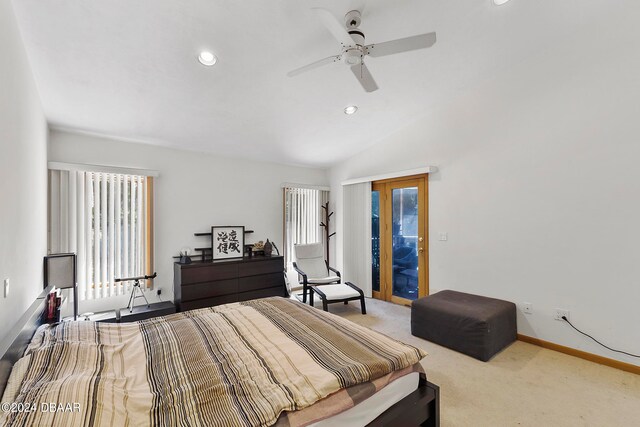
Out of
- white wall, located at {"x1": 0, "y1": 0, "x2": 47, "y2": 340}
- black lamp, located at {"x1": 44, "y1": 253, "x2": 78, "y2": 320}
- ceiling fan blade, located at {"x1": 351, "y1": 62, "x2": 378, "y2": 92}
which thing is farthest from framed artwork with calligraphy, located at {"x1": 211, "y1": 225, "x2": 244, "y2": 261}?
ceiling fan blade, located at {"x1": 351, "y1": 62, "x2": 378, "y2": 92}

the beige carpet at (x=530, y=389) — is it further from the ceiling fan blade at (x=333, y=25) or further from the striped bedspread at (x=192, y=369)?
the ceiling fan blade at (x=333, y=25)

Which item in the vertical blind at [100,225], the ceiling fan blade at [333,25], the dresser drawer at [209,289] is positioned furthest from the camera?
the dresser drawer at [209,289]

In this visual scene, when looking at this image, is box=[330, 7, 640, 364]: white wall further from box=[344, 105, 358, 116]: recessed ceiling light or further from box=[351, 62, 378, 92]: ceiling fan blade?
box=[351, 62, 378, 92]: ceiling fan blade

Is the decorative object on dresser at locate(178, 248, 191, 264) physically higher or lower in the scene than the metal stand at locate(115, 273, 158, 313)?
higher

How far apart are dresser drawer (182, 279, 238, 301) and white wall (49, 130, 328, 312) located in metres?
0.52

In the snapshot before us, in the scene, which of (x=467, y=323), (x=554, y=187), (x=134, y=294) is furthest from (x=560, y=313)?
(x=134, y=294)

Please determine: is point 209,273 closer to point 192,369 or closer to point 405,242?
point 192,369

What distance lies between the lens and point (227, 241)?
441 centimetres

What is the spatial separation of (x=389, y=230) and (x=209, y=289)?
113 inches

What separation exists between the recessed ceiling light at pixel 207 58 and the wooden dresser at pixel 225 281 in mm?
2479

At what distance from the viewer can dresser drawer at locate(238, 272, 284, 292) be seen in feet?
13.6

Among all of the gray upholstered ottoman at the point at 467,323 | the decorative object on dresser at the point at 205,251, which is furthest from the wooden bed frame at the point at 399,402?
the decorative object on dresser at the point at 205,251

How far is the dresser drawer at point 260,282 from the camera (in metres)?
4.14

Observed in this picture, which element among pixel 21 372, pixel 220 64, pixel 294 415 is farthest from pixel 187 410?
pixel 220 64
